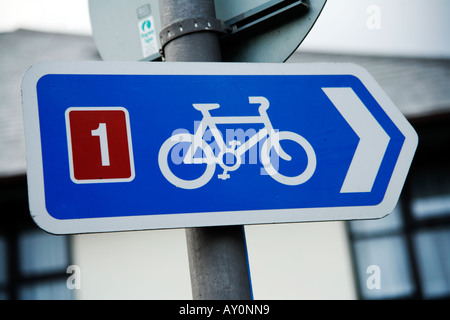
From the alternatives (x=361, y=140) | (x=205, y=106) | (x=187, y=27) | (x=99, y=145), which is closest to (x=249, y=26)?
(x=187, y=27)

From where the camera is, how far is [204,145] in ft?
4.31

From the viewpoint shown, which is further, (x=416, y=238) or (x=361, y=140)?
(x=416, y=238)

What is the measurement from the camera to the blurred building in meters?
5.39

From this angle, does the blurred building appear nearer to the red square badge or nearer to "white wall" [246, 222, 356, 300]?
"white wall" [246, 222, 356, 300]

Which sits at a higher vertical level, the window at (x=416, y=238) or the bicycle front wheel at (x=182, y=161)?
the window at (x=416, y=238)

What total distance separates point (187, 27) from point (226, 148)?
0.33 metres

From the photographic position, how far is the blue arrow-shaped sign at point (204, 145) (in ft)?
4.08

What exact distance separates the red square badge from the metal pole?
0.76 feet

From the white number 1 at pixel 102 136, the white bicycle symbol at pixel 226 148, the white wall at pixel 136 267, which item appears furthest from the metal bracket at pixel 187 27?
the white wall at pixel 136 267

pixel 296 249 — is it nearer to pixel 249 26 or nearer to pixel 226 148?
pixel 249 26

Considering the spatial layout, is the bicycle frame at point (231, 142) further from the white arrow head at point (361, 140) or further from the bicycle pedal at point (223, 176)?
the white arrow head at point (361, 140)

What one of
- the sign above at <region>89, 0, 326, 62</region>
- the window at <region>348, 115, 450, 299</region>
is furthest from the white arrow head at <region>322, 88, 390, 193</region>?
the window at <region>348, 115, 450, 299</region>

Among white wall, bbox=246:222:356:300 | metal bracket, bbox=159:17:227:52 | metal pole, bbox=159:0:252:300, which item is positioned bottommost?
metal pole, bbox=159:0:252:300

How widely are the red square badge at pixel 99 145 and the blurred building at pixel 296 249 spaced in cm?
416
